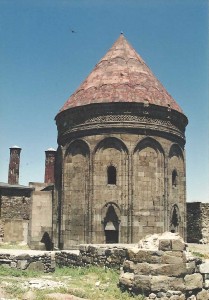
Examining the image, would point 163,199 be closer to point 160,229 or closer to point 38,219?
point 160,229

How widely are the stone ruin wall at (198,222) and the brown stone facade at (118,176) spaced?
10.3 ft

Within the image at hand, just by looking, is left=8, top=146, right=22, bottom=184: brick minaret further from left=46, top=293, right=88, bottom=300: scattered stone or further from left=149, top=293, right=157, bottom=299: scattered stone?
Result: left=149, top=293, right=157, bottom=299: scattered stone

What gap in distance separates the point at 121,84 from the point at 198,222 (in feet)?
25.3

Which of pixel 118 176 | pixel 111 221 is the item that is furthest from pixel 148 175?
pixel 111 221

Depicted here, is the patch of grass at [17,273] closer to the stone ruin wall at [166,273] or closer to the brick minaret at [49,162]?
the stone ruin wall at [166,273]

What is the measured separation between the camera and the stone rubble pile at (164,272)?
21.0ft

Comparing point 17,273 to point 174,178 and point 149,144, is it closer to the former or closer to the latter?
point 149,144

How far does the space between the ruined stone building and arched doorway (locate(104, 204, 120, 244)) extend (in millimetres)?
36

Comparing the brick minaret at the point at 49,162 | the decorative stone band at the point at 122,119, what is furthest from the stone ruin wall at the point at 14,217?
the decorative stone band at the point at 122,119

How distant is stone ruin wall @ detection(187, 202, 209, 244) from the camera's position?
18438mm

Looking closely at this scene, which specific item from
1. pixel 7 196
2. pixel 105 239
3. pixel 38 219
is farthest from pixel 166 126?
pixel 7 196

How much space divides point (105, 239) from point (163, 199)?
2.57 m

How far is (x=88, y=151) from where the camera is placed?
48.8 feet

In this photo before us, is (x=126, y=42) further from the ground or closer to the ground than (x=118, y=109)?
further from the ground
